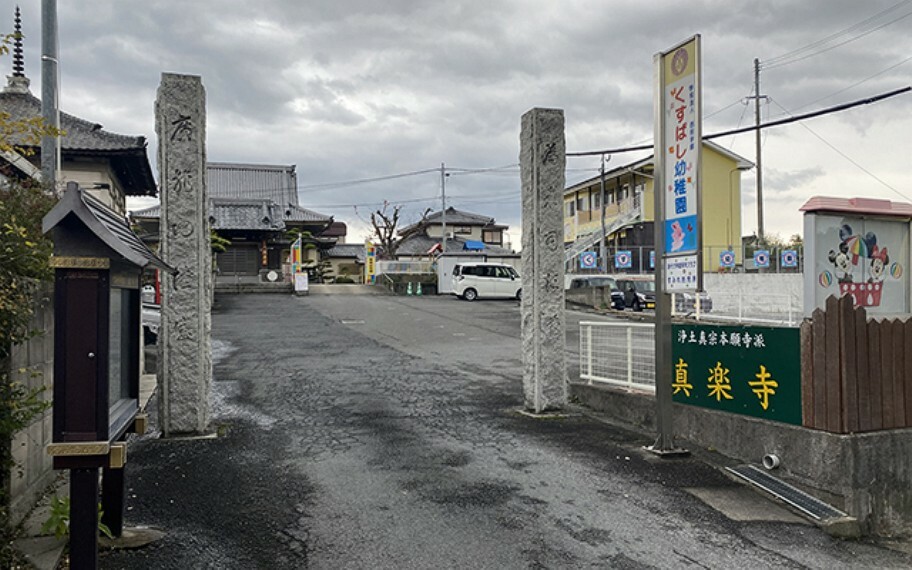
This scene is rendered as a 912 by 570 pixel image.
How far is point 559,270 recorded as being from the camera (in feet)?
26.8

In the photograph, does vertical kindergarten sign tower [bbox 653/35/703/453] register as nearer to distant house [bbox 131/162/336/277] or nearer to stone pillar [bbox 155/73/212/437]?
stone pillar [bbox 155/73/212/437]

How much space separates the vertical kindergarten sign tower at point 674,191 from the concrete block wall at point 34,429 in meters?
5.19

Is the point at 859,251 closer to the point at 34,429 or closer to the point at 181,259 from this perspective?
the point at 181,259

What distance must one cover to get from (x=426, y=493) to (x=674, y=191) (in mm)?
3734

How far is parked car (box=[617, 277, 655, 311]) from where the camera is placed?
25.2 m

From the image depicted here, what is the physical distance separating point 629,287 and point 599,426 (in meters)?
19.4

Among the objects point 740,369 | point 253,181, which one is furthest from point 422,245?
point 740,369

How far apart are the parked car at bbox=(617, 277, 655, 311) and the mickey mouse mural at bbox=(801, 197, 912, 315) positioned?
17.9 m

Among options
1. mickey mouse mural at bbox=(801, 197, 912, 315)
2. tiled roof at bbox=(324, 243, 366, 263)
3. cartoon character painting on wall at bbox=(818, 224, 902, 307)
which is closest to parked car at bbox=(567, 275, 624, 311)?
mickey mouse mural at bbox=(801, 197, 912, 315)

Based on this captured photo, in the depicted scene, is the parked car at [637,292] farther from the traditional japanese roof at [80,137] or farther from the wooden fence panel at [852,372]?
the wooden fence panel at [852,372]

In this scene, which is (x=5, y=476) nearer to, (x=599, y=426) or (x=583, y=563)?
(x=583, y=563)

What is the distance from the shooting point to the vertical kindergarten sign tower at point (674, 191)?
591 centimetres

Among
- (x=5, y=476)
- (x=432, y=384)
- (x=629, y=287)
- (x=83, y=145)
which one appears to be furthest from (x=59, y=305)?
(x=629, y=287)

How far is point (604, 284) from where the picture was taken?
1048 inches
